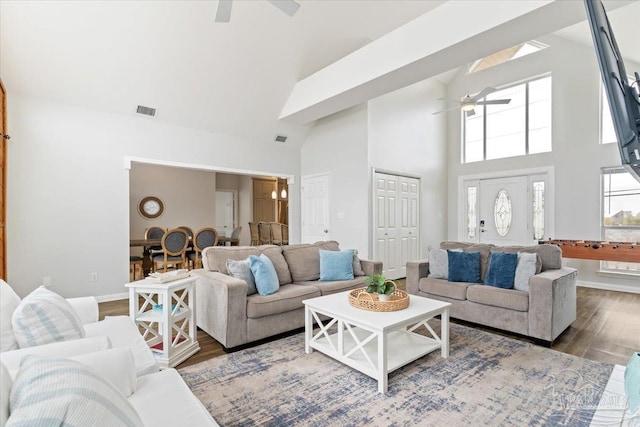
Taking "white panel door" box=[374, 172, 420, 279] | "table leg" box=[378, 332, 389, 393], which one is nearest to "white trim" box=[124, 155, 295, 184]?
"white panel door" box=[374, 172, 420, 279]

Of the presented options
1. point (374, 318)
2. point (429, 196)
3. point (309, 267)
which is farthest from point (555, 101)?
point (374, 318)

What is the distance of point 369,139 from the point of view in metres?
5.53

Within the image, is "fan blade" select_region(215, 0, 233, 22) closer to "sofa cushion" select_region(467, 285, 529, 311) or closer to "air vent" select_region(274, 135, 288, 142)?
"sofa cushion" select_region(467, 285, 529, 311)

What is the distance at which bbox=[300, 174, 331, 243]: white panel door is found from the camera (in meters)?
6.20

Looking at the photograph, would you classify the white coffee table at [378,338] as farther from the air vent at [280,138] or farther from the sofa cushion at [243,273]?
the air vent at [280,138]

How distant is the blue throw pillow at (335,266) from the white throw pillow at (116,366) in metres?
2.50

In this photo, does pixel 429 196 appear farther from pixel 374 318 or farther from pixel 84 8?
pixel 84 8

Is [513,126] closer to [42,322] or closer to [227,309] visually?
[227,309]

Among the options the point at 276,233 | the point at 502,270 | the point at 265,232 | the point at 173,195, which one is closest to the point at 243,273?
the point at 502,270

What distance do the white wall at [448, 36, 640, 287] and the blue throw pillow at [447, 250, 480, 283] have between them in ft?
10.9

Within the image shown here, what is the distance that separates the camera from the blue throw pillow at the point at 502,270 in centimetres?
321

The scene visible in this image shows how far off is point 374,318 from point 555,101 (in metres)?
5.97

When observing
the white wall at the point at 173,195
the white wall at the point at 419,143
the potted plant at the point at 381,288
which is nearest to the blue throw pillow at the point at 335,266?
the potted plant at the point at 381,288

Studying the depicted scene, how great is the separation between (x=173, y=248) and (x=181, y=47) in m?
3.03
